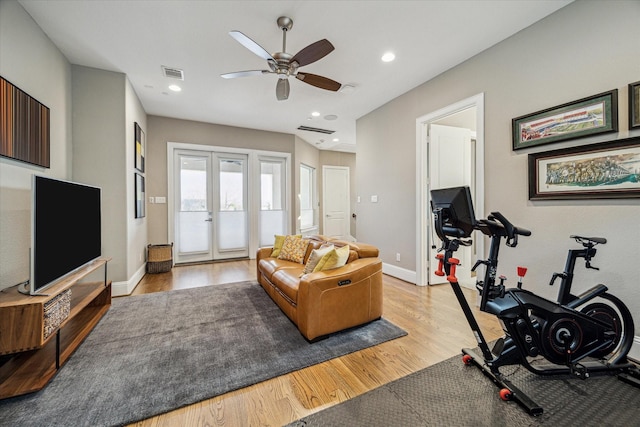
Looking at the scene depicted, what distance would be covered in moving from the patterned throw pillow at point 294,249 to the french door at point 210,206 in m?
2.50

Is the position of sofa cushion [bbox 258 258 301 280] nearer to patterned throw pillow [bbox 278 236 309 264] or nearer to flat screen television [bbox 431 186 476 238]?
patterned throw pillow [bbox 278 236 309 264]

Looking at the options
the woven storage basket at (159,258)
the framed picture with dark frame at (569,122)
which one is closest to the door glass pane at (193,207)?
the woven storage basket at (159,258)

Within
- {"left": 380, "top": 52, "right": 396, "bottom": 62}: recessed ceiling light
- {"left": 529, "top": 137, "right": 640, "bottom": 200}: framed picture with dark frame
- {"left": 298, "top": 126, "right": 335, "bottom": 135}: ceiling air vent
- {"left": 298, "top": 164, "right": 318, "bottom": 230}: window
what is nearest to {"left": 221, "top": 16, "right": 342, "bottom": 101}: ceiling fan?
{"left": 380, "top": 52, "right": 396, "bottom": 62}: recessed ceiling light

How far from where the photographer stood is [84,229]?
2.45 metres

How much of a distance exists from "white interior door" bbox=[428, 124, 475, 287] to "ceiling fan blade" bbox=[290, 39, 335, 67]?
2.10 meters

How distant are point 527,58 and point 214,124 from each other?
5.06m

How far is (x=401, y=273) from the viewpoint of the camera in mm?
3975

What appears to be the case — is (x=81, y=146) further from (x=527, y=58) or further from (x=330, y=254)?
(x=527, y=58)

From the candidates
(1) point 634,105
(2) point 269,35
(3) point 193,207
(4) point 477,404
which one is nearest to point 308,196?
(3) point 193,207

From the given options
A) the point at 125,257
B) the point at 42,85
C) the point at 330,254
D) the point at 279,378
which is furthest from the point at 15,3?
the point at 279,378

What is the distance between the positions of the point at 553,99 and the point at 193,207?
5601 mm

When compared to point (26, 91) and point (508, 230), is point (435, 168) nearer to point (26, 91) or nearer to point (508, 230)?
point (508, 230)

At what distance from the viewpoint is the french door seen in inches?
204

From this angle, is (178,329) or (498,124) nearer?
(178,329)
